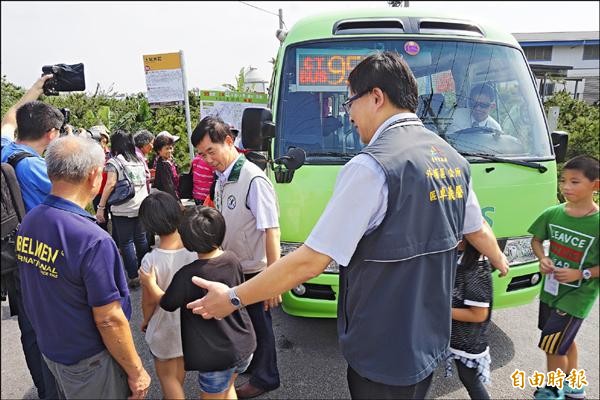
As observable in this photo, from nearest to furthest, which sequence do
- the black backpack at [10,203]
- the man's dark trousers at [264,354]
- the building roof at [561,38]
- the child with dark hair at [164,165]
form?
the black backpack at [10,203] < the man's dark trousers at [264,354] < the child with dark hair at [164,165] < the building roof at [561,38]

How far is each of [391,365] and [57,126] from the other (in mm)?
2283

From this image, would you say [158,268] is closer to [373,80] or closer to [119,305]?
[119,305]

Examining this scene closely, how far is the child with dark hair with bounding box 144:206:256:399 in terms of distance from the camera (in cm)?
192

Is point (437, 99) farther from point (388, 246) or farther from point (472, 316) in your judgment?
point (388, 246)

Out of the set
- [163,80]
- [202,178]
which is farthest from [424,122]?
[163,80]

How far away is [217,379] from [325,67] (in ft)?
7.62

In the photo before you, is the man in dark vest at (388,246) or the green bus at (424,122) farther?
the green bus at (424,122)

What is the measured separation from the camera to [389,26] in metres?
3.27

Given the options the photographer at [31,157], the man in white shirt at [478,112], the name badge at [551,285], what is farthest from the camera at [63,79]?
the name badge at [551,285]

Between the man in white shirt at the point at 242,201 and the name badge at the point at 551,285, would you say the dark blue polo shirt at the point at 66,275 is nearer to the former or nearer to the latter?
the man in white shirt at the point at 242,201

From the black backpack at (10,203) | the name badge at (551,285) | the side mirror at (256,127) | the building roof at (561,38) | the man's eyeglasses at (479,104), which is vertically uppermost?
the building roof at (561,38)

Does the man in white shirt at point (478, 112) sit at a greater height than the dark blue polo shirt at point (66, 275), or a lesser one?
greater

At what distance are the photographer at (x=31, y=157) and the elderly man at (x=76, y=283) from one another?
670 mm

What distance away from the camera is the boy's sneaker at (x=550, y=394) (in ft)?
8.14
